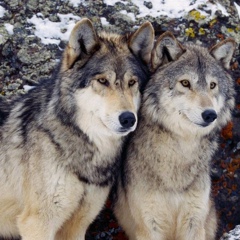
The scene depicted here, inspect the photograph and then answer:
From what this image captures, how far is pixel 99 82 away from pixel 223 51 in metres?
1.73

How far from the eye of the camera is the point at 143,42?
5.96 metres

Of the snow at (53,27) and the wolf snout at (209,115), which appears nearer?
the wolf snout at (209,115)

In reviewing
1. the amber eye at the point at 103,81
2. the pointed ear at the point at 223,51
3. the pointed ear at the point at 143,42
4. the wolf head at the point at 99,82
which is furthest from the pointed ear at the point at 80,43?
the pointed ear at the point at 223,51

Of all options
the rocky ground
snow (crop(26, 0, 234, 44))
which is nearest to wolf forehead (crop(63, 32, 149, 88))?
the rocky ground

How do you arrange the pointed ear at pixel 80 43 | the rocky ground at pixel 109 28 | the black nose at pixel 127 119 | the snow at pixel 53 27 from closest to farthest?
the black nose at pixel 127 119 → the pointed ear at pixel 80 43 → the rocky ground at pixel 109 28 → the snow at pixel 53 27

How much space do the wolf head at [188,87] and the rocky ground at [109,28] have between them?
6.36 ft

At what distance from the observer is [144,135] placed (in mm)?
6141

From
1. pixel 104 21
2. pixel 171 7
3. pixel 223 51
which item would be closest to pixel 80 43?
pixel 223 51

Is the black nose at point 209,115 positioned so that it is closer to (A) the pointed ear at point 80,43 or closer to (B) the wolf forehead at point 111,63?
(B) the wolf forehead at point 111,63

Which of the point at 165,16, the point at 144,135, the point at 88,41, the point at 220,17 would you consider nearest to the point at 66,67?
the point at 88,41

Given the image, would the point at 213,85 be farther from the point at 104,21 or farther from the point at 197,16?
the point at 104,21

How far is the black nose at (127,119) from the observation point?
16.9ft

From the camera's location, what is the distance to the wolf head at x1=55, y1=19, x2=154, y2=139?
5270mm

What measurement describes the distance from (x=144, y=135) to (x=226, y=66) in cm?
133
